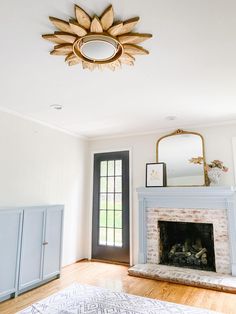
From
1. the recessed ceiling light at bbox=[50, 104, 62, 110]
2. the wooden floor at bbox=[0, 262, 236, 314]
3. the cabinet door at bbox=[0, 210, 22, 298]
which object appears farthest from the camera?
the recessed ceiling light at bbox=[50, 104, 62, 110]

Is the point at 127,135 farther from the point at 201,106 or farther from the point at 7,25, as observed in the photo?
the point at 7,25

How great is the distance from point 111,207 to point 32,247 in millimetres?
1836

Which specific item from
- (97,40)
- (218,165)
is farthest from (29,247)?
(218,165)

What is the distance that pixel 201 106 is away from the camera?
3406 mm

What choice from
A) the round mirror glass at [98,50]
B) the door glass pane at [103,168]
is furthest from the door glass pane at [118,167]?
the round mirror glass at [98,50]

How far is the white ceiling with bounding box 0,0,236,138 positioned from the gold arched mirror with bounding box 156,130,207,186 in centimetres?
29

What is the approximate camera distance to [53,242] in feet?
12.5

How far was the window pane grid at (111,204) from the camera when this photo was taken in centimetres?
477

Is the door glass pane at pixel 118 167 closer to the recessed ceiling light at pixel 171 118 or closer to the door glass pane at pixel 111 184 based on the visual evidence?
the door glass pane at pixel 111 184

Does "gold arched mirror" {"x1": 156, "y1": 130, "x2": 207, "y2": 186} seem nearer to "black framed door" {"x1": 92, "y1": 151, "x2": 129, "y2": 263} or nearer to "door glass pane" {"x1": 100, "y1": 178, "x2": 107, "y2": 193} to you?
"black framed door" {"x1": 92, "y1": 151, "x2": 129, "y2": 263}

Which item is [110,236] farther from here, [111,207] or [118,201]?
[118,201]

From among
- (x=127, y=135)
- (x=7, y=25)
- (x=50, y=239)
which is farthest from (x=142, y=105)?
(x=50, y=239)

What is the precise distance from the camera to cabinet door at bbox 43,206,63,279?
3648 mm

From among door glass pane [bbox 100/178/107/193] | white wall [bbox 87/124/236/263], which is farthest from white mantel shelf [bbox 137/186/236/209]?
door glass pane [bbox 100/178/107/193]
